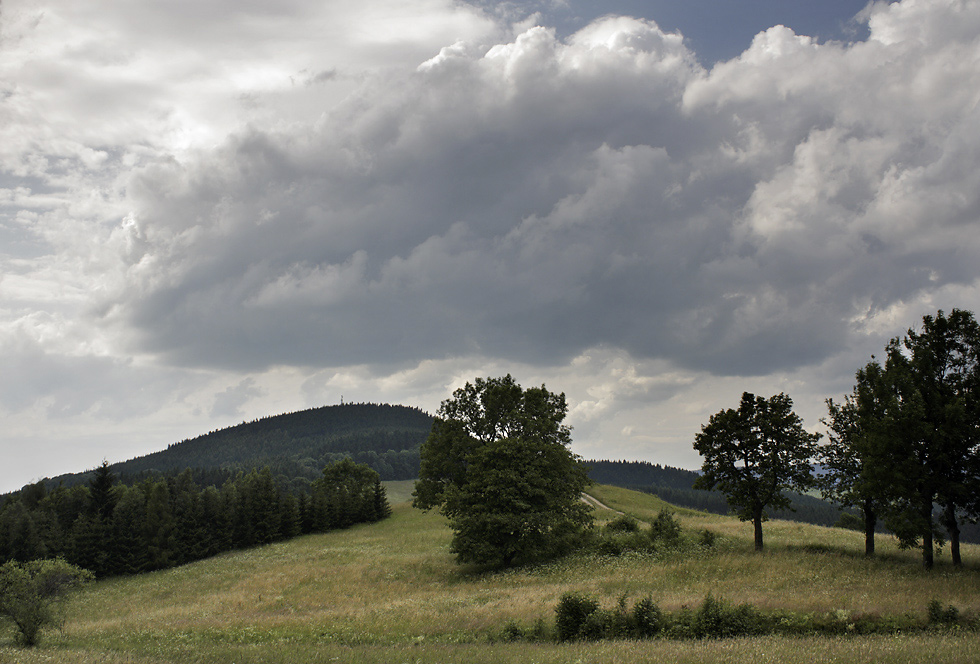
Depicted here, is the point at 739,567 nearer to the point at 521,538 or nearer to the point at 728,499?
the point at 728,499

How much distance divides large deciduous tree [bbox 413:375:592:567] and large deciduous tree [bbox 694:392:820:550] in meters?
11.7

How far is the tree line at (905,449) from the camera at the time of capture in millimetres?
32562

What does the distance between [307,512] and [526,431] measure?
5285 centimetres

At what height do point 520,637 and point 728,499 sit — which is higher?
point 728,499

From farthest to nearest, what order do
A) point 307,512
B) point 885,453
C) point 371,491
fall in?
point 371,491, point 307,512, point 885,453

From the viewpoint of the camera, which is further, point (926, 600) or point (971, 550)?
point (971, 550)

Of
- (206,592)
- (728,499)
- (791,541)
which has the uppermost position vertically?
(728,499)

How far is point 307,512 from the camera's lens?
9038cm

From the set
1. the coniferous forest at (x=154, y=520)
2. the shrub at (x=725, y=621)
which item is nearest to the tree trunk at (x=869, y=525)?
the shrub at (x=725, y=621)

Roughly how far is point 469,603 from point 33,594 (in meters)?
22.8

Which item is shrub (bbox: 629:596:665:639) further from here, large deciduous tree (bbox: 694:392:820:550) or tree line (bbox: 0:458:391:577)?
tree line (bbox: 0:458:391:577)

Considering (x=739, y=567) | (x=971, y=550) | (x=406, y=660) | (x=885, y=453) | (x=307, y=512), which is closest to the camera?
(x=406, y=660)

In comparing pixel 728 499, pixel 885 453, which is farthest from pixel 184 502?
pixel 885 453

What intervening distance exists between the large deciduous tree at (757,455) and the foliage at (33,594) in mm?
39480
